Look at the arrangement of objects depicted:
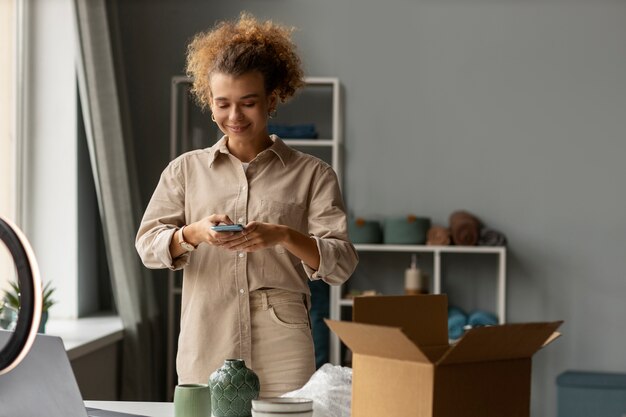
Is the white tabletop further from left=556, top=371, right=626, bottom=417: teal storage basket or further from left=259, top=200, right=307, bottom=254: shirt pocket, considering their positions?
left=556, top=371, right=626, bottom=417: teal storage basket

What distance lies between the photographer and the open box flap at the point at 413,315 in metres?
1.27

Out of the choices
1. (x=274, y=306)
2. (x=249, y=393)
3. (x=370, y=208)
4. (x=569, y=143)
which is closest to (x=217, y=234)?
(x=274, y=306)

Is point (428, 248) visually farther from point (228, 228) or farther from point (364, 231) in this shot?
point (228, 228)

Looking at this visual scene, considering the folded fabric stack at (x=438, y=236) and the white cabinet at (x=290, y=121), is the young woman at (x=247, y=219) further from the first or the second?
the white cabinet at (x=290, y=121)

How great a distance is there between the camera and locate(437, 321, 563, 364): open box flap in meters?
1.09

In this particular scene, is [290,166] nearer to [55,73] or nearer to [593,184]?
[55,73]

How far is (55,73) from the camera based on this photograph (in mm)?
3863

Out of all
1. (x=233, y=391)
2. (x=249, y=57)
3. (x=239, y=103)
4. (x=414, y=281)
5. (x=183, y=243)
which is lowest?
(x=414, y=281)

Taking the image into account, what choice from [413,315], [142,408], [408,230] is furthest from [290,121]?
[413,315]

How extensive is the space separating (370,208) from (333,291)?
0.49 metres

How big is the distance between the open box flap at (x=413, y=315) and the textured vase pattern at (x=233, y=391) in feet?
1.15

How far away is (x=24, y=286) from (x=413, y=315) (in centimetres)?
55

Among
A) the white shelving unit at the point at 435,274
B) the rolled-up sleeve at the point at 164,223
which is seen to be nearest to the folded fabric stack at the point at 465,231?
the white shelving unit at the point at 435,274

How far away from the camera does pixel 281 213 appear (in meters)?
2.08
